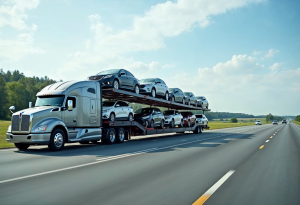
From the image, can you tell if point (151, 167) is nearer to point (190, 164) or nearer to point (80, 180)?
point (190, 164)

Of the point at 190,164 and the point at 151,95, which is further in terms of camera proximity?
the point at 151,95

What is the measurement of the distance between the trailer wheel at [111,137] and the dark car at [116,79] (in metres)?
2.51

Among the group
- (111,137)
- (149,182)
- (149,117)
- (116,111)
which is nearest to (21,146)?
(111,137)

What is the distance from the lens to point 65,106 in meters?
13.0

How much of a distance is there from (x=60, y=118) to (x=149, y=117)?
8.91 meters

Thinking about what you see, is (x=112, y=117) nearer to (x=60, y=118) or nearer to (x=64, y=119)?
(x=64, y=119)

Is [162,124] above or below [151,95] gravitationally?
below

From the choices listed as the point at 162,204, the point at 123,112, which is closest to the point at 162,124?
the point at 123,112

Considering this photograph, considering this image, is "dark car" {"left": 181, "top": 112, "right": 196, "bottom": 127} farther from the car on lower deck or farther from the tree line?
the tree line

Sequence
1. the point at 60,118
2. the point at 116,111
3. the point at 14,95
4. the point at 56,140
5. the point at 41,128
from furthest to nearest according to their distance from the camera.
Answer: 1. the point at 14,95
2. the point at 116,111
3. the point at 60,118
4. the point at 56,140
5. the point at 41,128

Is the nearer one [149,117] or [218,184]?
[218,184]

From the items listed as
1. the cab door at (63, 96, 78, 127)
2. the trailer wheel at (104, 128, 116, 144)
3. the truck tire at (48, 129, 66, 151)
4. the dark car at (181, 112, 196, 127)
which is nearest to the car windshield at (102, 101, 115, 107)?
the trailer wheel at (104, 128, 116, 144)

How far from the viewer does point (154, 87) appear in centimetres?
2077

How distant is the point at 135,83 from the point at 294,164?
11048mm
